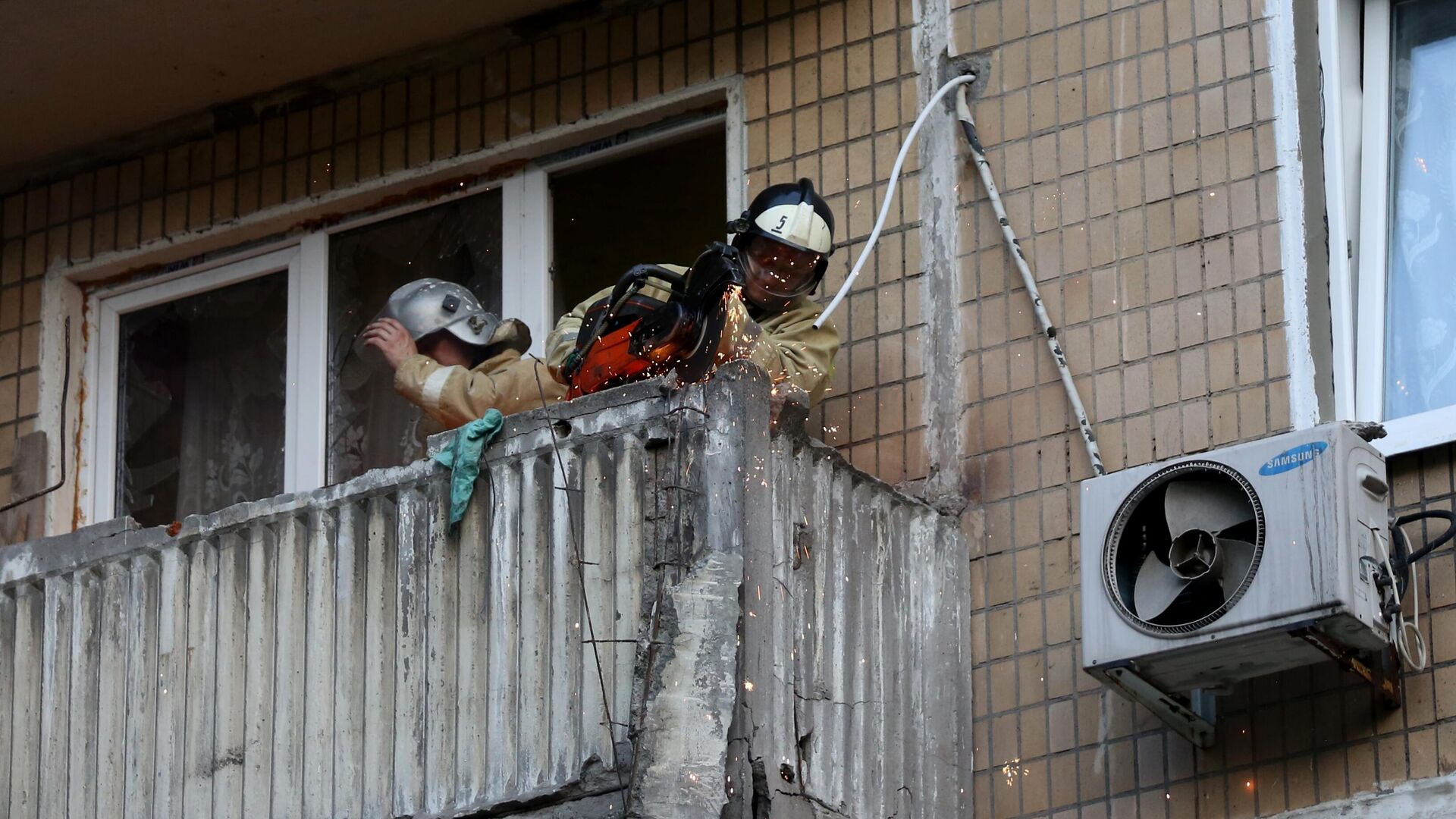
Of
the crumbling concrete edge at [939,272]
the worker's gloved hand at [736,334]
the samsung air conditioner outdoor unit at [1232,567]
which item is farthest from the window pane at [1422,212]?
the worker's gloved hand at [736,334]

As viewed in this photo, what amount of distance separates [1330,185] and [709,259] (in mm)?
1893

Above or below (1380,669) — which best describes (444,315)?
above

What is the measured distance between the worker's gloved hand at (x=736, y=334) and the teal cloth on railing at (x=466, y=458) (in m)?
0.68

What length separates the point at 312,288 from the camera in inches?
390

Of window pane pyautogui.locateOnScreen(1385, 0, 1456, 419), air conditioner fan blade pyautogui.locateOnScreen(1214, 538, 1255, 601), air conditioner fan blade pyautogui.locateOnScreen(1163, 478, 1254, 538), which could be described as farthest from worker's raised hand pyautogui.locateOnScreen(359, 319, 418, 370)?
window pane pyautogui.locateOnScreen(1385, 0, 1456, 419)

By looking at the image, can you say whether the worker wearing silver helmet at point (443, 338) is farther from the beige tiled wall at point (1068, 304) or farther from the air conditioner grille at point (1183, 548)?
the air conditioner grille at point (1183, 548)

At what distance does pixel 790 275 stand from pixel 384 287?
2187 mm

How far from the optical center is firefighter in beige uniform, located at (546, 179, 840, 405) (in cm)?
815

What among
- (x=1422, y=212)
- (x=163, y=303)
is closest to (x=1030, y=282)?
(x=1422, y=212)

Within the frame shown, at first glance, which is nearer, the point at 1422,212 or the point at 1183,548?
the point at 1183,548

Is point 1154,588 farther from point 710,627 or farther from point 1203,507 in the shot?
point 710,627

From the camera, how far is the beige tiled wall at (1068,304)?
24.3 ft

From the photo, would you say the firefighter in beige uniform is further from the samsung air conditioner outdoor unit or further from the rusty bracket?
the rusty bracket

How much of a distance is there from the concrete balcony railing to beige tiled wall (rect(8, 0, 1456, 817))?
30 cm
